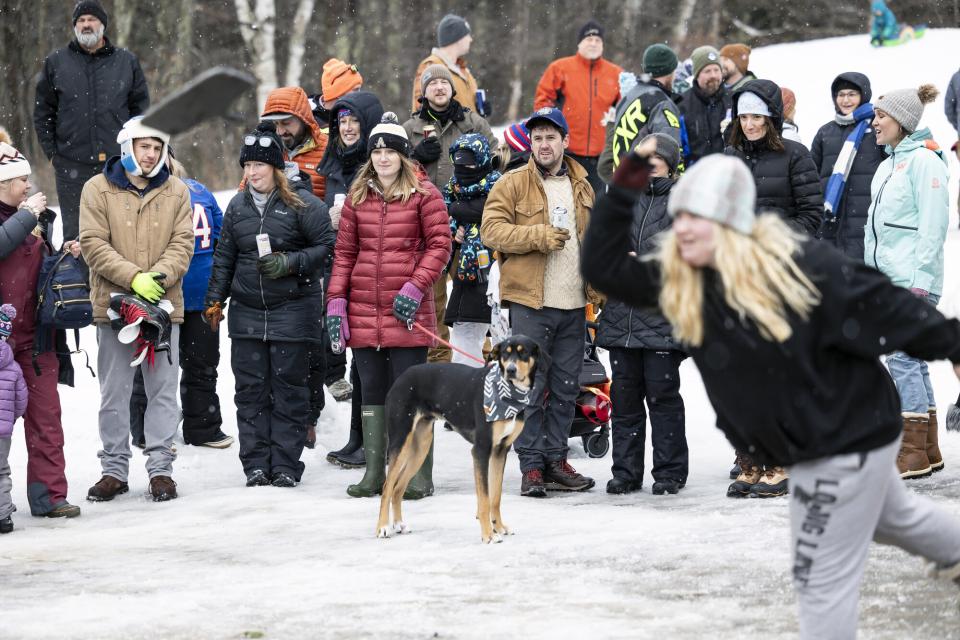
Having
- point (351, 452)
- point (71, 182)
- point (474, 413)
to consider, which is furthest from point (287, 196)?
point (71, 182)

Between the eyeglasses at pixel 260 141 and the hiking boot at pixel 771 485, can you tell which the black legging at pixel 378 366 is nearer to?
the eyeglasses at pixel 260 141

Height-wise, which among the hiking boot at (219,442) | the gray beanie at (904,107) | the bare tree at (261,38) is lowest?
the hiking boot at (219,442)

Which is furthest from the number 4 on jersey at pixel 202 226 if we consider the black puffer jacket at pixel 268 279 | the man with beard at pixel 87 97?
the man with beard at pixel 87 97

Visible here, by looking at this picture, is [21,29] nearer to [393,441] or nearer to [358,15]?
[358,15]

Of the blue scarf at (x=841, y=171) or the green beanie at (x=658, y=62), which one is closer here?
the blue scarf at (x=841, y=171)

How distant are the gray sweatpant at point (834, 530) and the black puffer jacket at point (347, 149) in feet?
20.6

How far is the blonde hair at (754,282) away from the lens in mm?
4172

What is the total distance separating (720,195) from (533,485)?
4437 mm

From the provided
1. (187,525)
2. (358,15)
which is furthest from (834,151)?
(358,15)

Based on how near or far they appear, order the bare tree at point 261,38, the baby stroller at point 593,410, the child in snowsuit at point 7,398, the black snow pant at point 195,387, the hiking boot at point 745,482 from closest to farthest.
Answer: the child in snowsuit at point 7,398 → the hiking boot at point 745,482 → the baby stroller at point 593,410 → the black snow pant at point 195,387 → the bare tree at point 261,38

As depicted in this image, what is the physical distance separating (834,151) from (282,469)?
185 inches

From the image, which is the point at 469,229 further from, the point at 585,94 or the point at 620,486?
the point at 585,94

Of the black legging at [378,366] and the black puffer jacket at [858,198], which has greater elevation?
the black puffer jacket at [858,198]

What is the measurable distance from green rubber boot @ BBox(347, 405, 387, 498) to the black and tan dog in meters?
0.74
